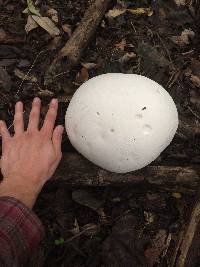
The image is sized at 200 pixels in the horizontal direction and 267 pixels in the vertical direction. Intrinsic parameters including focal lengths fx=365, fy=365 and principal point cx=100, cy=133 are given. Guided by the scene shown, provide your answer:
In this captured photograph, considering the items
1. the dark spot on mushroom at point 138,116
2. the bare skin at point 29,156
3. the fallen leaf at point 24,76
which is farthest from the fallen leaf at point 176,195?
the fallen leaf at point 24,76

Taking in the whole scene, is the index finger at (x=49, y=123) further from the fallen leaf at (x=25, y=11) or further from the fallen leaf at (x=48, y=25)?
the fallen leaf at (x=25, y=11)

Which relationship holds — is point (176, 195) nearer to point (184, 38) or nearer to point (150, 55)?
point (150, 55)

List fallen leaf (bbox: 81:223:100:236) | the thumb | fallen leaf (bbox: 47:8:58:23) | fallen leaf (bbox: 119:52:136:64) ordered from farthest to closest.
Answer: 1. fallen leaf (bbox: 47:8:58:23)
2. fallen leaf (bbox: 119:52:136:64)
3. fallen leaf (bbox: 81:223:100:236)
4. the thumb

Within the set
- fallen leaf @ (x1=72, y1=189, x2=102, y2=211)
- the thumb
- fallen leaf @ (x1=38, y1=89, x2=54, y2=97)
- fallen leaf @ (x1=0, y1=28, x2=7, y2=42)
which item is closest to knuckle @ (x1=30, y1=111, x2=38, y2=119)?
the thumb

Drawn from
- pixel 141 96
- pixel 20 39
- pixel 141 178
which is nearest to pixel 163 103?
pixel 141 96

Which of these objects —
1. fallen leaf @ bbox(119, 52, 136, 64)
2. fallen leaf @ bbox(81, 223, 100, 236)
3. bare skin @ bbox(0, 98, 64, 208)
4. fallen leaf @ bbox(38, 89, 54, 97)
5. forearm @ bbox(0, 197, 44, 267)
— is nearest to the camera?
forearm @ bbox(0, 197, 44, 267)

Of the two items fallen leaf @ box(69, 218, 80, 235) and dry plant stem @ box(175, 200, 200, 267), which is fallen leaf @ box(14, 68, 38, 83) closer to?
fallen leaf @ box(69, 218, 80, 235)

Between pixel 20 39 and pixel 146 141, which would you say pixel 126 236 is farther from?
pixel 20 39

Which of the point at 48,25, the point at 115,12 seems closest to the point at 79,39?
the point at 48,25
